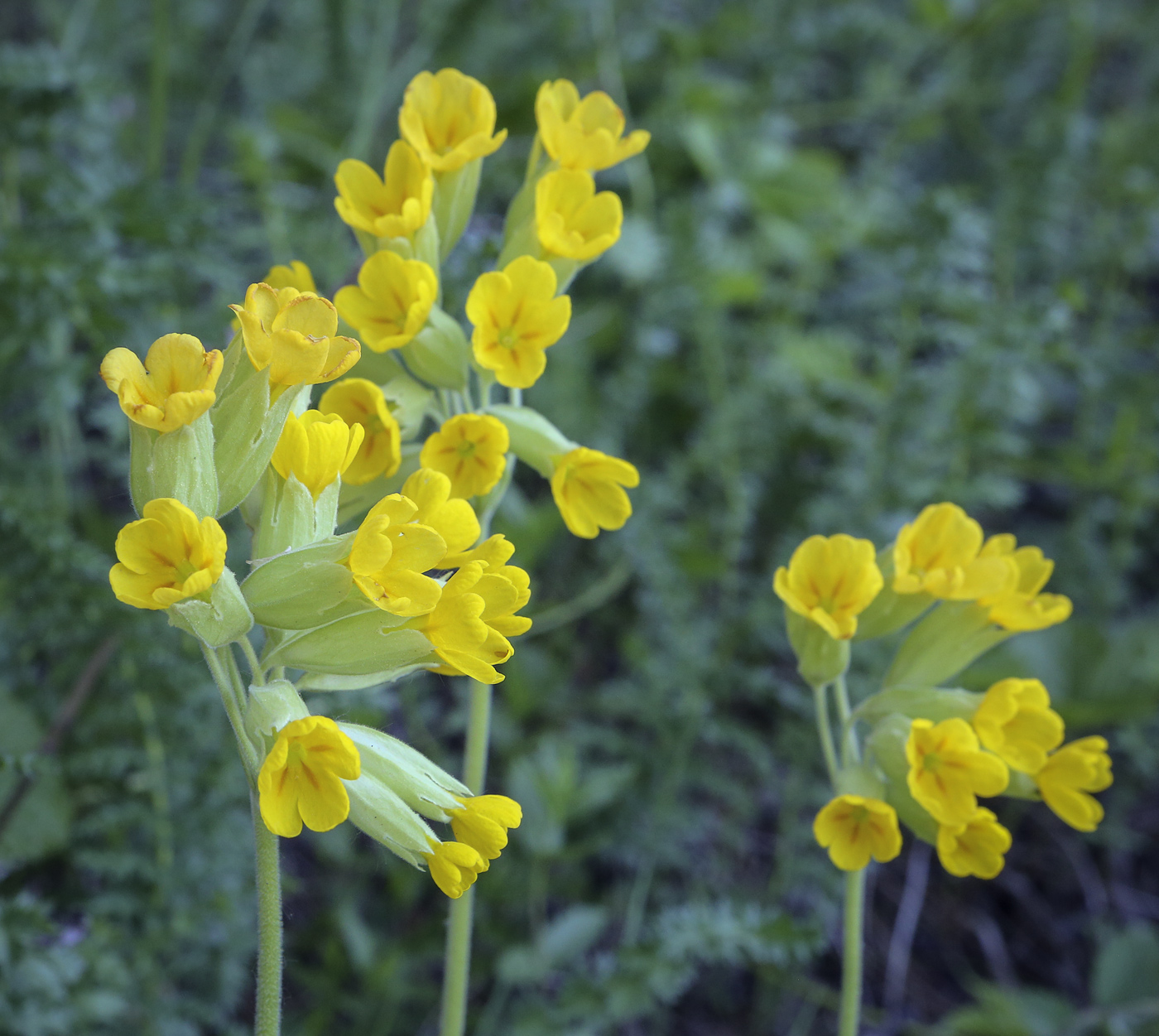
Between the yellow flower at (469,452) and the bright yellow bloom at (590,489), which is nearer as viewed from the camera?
the yellow flower at (469,452)

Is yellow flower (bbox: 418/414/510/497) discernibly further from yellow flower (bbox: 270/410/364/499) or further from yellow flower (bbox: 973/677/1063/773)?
yellow flower (bbox: 973/677/1063/773)

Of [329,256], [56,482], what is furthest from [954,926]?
[56,482]

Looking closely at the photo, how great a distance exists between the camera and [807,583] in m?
1.36

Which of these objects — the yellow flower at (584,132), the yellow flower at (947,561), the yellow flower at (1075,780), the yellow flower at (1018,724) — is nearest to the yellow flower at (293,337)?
the yellow flower at (584,132)

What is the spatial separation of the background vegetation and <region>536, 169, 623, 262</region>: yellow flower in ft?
1.01

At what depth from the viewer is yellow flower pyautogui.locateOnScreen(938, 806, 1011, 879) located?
1263mm

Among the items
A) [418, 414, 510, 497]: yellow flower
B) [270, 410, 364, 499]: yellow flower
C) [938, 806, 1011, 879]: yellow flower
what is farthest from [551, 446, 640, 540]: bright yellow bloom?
[938, 806, 1011, 879]: yellow flower

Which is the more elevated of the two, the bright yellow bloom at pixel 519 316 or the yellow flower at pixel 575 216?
the yellow flower at pixel 575 216

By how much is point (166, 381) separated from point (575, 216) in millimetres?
591

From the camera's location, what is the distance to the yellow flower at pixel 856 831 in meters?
1.26

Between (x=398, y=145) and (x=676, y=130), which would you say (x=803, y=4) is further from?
(x=398, y=145)

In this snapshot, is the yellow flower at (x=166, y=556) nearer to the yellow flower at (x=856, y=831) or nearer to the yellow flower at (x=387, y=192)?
the yellow flower at (x=387, y=192)

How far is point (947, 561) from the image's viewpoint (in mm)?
1364

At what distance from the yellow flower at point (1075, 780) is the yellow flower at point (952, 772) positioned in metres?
0.13
